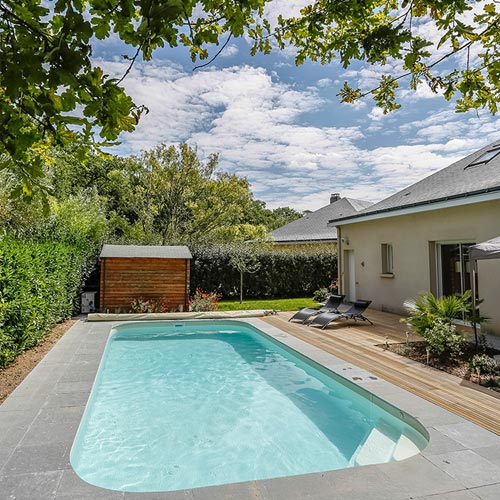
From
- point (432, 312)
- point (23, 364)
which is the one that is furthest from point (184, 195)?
point (432, 312)

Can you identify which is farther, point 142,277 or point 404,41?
point 142,277

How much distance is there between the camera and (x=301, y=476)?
360 centimetres

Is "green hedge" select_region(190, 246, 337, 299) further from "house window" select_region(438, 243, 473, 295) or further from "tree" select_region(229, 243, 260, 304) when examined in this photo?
"house window" select_region(438, 243, 473, 295)

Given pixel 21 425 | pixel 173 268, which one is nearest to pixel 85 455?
pixel 21 425

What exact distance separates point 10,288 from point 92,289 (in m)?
9.24

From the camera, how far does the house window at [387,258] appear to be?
14.7 m

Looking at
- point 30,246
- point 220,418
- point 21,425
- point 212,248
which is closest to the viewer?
point 21,425

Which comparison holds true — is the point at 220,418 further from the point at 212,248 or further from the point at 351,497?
the point at 212,248

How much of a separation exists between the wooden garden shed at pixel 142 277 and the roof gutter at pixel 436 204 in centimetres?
745

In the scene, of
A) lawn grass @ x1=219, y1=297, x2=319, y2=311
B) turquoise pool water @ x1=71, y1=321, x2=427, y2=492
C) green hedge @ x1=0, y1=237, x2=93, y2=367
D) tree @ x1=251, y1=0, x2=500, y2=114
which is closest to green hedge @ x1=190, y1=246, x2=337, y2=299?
lawn grass @ x1=219, y1=297, x2=319, y2=311

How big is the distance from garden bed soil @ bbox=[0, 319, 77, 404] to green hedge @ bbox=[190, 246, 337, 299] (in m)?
8.78

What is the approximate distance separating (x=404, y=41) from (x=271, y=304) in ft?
50.7

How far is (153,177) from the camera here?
68.2ft

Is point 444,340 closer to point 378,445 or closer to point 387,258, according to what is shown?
point 378,445
